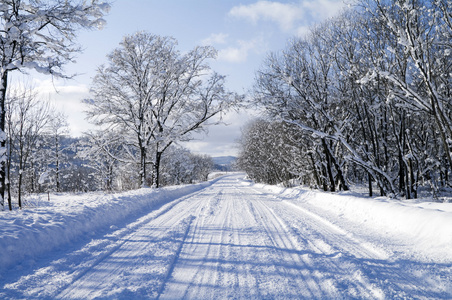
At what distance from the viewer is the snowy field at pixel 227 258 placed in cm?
294

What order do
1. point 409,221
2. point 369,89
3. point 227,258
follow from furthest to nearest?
point 369,89 → point 409,221 → point 227,258

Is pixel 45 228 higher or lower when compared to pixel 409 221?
higher

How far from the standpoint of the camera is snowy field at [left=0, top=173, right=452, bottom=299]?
9.64 feet

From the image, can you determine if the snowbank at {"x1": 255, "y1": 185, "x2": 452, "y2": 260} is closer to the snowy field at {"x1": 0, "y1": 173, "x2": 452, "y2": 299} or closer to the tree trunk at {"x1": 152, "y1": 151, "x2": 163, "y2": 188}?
the snowy field at {"x1": 0, "y1": 173, "x2": 452, "y2": 299}

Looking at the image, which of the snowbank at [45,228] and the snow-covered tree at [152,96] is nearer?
the snowbank at [45,228]

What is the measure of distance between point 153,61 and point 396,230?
17236 millimetres

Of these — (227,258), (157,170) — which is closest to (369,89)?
(227,258)

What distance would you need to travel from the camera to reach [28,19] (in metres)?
6.21

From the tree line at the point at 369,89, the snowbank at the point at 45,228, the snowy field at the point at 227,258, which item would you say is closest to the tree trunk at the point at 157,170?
the tree line at the point at 369,89

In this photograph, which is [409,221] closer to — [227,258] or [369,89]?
[227,258]

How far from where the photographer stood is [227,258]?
3.97m

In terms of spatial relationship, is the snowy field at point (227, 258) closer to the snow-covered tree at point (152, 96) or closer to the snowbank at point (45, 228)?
the snowbank at point (45, 228)

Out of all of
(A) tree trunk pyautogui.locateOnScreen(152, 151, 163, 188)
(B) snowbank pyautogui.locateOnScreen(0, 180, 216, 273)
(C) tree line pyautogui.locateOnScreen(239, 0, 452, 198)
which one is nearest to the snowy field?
(B) snowbank pyautogui.locateOnScreen(0, 180, 216, 273)

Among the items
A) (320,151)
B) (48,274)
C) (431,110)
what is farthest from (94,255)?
(320,151)
